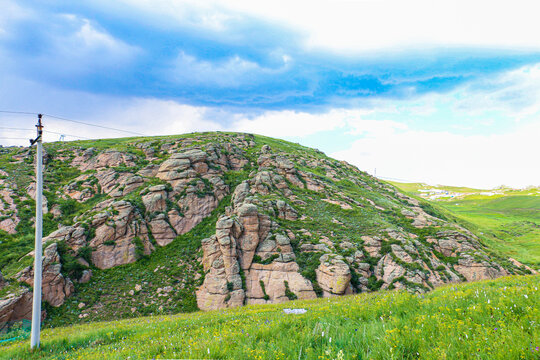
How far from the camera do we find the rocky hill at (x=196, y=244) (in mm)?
25984

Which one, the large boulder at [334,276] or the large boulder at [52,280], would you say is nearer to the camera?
the large boulder at [52,280]

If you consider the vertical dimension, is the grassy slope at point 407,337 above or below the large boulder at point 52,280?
above

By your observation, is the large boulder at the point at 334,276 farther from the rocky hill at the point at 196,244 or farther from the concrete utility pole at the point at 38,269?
the concrete utility pole at the point at 38,269

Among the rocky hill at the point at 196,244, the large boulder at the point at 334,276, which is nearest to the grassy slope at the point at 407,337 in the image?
the large boulder at the point at 334,276

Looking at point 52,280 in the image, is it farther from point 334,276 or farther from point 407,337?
point 407,337

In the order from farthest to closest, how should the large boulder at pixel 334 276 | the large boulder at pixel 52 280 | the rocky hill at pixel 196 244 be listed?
the rocky hill at pixel 196 244
the large boulder at pixel 334 276
the large boulder at pixel 52 280

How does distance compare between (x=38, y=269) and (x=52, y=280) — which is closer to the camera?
(x=38, y=269)

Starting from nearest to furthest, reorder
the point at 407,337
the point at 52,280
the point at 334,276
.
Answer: the point at 407,337
the point at 52,280
the point at 334,276

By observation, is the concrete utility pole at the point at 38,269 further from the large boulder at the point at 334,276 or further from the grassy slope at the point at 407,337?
the large boulder at the point at 334,276

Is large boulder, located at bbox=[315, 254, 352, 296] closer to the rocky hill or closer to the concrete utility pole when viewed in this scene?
the rocky hill

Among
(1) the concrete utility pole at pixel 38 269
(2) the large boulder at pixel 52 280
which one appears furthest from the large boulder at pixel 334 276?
(2) the large boulder at pixel 52 280

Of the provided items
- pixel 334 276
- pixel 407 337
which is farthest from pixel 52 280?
pixel 407 337

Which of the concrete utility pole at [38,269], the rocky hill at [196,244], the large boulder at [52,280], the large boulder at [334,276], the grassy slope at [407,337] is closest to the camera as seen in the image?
the grassy slope at [407,337]

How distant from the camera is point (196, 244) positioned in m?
35.2
